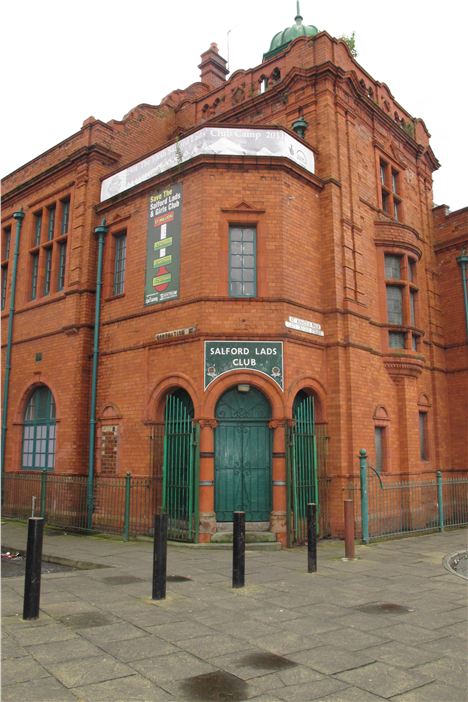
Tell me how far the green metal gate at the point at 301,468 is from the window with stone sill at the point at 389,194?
7111 mm

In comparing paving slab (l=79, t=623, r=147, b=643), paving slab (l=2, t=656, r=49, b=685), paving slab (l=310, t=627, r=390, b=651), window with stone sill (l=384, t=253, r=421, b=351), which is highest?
window with stone sill (l=384, t=253, r=421, b=351)

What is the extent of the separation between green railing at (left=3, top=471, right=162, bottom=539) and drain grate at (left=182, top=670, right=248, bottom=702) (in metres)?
8.08

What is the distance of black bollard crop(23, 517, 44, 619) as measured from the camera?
5.62 metres

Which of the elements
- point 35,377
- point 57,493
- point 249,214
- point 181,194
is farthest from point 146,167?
point 57,493

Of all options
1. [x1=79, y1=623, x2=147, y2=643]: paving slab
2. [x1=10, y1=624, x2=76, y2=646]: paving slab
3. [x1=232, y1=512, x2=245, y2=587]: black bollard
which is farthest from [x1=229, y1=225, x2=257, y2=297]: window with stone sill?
[x1=10, y1=624, x2=76, y2=646]: paving slab

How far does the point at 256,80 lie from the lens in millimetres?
15867

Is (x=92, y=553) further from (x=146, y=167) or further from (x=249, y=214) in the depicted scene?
(x=146, y=167)

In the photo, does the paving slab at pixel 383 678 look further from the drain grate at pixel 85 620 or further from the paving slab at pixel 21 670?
the drain grate at pixel 85 620

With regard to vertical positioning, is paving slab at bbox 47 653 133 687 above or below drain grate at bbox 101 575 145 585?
above

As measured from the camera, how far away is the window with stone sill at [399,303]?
14.8 m

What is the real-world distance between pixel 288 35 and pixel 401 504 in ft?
50.5

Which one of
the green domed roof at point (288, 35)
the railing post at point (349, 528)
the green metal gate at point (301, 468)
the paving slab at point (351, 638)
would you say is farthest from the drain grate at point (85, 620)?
the green domed roof at point (288, 35)

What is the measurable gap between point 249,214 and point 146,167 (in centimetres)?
344

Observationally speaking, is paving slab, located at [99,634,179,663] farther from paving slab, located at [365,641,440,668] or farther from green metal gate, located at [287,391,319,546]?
green metal gate, located at [287,391,319,546]
